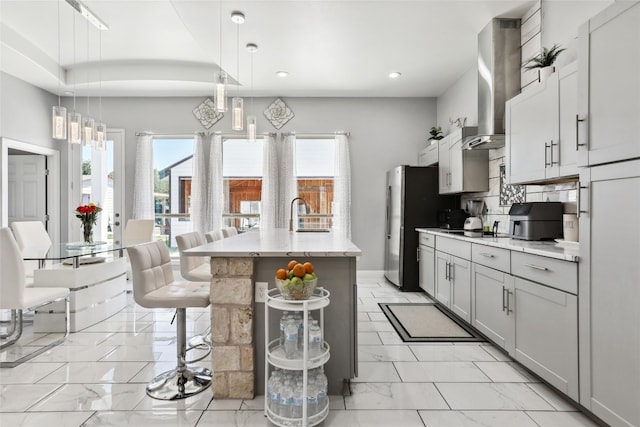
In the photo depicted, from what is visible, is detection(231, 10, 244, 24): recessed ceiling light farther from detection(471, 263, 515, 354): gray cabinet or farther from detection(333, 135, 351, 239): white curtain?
detection(471, 263, 515, 354): gray cabinet

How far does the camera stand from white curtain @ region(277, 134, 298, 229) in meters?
5.45

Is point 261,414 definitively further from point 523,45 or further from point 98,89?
point 98,89

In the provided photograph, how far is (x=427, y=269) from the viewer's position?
4.38m

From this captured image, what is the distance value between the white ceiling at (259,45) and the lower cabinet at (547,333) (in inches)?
102

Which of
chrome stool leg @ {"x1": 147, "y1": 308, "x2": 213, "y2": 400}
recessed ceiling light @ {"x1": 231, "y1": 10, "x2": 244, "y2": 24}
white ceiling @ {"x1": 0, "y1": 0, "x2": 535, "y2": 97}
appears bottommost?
chrome stool leg @ {"x1": 147, "y1": 308, "x2": 213, "y2": 400}

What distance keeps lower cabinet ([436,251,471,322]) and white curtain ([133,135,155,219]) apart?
4506 mm

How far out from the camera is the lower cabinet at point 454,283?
3.21 metres

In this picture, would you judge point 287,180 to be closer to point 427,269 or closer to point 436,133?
point 436,133

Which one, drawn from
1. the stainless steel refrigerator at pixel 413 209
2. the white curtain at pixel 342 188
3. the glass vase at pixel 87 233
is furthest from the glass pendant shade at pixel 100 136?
the stainless steel refrigerator at pixel 413 209

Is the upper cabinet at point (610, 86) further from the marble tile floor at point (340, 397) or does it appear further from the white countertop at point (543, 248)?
the marble tile floor at point (340, 397)

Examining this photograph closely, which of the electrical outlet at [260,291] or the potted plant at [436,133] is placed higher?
the potted plant at [436,133]

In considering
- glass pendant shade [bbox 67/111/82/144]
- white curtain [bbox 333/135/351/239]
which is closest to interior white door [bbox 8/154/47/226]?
glass pendant shade [bbox 67/111/82/144]

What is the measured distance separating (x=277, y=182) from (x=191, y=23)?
2.60 m

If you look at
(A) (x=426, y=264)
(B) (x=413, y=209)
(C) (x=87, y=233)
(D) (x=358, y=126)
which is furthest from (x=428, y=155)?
(C) (x=87, y=233)
